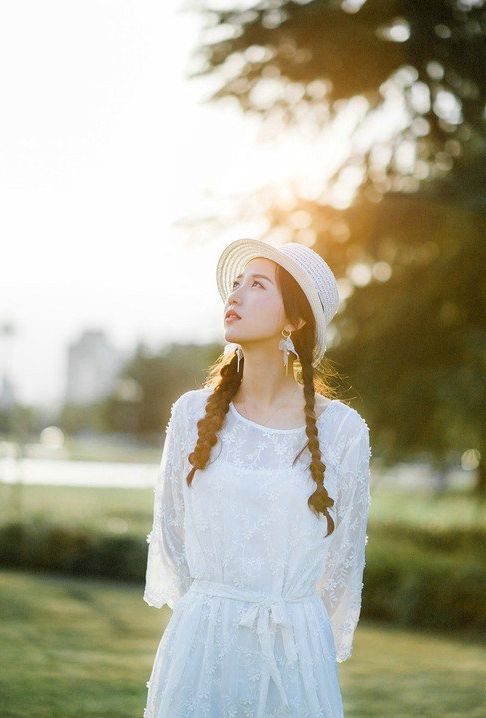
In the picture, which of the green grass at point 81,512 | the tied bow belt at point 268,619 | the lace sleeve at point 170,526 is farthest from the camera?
the green grass at point 81,512

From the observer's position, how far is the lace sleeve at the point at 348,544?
2855 millimetres

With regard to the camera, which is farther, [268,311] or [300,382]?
[300,382]

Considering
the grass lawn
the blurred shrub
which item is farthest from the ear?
the blurred shrub

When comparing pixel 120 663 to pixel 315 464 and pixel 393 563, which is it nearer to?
pixel 393 563

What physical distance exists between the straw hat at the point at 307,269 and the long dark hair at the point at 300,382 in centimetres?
4

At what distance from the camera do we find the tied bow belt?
2.69m

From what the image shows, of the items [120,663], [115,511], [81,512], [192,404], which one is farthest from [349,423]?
[115,511]

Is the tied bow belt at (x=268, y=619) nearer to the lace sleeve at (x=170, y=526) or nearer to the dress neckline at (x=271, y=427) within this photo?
the lace sleeve at (x=170, y=526)

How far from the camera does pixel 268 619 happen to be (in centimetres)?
271

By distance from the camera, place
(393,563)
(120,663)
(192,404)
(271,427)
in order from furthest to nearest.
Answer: (393,563) < (120,663) < (192,404) < (271,427)

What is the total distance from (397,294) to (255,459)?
8.03 metres

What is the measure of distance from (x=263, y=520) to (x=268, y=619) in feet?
0.76

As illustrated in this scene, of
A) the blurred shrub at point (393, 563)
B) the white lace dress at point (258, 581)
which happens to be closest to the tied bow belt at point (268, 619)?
the white lace dress at point (258, 581)

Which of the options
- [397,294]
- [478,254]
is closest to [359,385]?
[397,294]
